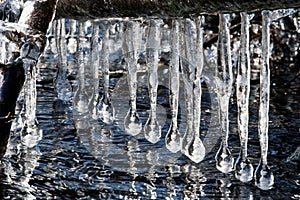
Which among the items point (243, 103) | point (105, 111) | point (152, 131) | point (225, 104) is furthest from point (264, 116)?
point (105, 111)

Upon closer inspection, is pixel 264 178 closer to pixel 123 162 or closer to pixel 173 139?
pixel 173 139

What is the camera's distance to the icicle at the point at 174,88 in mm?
3564

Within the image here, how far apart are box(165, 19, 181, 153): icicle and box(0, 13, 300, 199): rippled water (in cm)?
10

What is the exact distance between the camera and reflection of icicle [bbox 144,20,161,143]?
4.05 m

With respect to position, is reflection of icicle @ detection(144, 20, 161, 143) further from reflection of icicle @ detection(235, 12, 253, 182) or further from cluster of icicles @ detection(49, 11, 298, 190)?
reflection of icicle @ detection(235, 12, 253, 182)

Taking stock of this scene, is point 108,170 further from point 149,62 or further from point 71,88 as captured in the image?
point 71,88

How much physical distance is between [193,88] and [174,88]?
0.23 meters

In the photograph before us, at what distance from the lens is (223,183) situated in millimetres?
3900

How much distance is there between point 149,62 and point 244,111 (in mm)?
724

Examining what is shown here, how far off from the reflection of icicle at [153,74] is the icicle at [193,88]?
209 mm

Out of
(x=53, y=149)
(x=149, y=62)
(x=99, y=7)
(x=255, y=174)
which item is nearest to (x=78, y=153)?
(x=53, y=149)

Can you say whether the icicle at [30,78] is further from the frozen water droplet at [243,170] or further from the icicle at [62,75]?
the icicle at [62,75]

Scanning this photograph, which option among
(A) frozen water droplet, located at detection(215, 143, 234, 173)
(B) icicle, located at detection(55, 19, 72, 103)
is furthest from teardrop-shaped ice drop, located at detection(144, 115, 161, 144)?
(B) icicle, located at detection(55, 19, 72, 103)

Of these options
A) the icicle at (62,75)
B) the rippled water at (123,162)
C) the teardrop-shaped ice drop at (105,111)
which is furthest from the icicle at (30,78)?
the icicle at (62,75)
